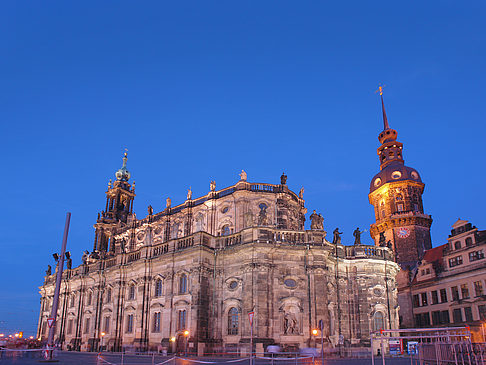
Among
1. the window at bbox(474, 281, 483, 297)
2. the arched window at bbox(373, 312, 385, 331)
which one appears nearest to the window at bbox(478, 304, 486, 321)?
Answer: the window at bbox(474, 281, 483, 297)

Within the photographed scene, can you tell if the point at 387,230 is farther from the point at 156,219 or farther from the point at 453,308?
the point at 156,219

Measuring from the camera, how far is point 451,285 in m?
52.3

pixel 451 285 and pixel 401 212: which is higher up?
pixel 401 212

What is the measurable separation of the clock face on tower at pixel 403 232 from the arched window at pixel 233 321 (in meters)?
40.2

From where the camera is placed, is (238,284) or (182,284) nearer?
(238,284)

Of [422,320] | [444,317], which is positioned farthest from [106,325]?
[422,320]

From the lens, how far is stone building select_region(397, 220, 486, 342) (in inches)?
1869

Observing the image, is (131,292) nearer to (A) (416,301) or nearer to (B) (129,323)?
(B) (129,323)

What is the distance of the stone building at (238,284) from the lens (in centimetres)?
3653

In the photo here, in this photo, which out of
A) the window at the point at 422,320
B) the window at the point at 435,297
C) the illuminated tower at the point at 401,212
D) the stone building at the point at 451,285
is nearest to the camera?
the stone building at the point at 451,285

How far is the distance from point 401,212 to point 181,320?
44.6m

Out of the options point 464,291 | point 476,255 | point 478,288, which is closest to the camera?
point 478,288

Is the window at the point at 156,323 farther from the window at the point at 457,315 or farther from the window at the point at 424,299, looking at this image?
the window at the point at 424,299

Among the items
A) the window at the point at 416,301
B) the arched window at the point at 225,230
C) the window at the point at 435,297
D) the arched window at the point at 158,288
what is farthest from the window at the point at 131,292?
the window at the point at 416,301
